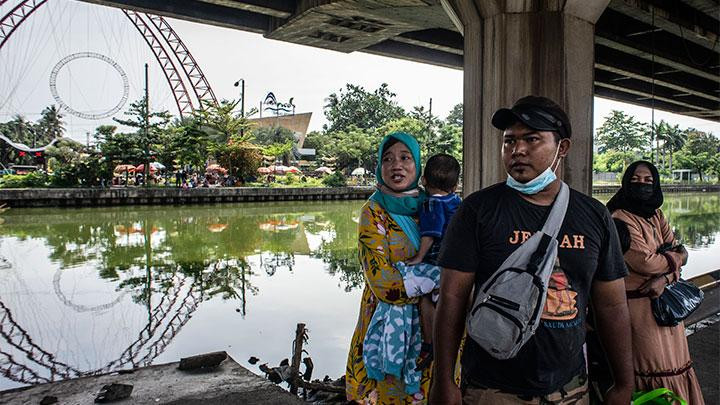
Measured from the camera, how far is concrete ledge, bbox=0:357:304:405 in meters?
3.31

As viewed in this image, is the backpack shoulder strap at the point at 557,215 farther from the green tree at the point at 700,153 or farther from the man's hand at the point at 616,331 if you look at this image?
the green tree at the point at 700,153

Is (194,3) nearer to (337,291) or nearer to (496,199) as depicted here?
(337,291)

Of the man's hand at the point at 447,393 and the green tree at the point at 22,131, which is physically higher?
the green tree at the point at 22,131

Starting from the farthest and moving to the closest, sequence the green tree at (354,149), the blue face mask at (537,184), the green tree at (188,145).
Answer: the green tree at (354,149)
the green tree at (188,145)
the blue face mask at (537,184)

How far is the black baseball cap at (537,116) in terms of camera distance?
4.78 ft

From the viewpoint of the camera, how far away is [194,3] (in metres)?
6.04

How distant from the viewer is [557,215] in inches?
55.3

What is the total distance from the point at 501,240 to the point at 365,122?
164ft

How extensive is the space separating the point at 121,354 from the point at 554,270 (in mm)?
5515

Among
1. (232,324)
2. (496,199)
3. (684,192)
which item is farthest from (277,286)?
(684,192)

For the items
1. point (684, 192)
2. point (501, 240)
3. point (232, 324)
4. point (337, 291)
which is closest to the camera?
point (501, 240)

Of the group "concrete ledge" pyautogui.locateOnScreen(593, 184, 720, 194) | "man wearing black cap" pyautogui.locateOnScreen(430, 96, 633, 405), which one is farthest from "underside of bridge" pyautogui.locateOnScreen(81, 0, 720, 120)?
"concrete ledge" pyautogui.locateOnScreen(593, 184, 720, 194)

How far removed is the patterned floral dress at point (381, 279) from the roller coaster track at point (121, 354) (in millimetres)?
4074

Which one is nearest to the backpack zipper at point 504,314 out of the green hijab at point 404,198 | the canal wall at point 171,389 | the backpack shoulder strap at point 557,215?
the backpack shoulder strap at point 557,215
